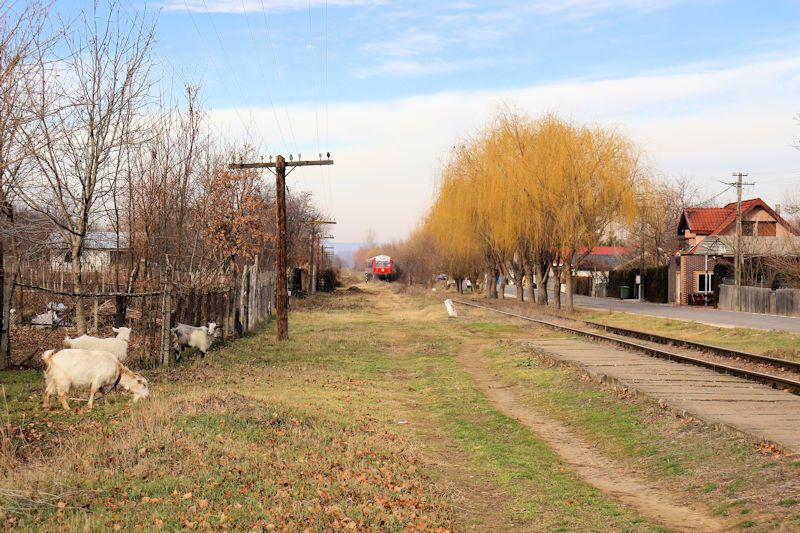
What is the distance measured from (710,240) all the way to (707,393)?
46.9 meters

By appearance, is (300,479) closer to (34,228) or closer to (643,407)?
(643,407)

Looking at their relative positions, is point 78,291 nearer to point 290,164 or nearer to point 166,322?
point 166,322

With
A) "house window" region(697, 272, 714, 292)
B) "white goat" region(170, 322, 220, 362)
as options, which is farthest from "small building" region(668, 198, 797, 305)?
"white goat" region(170, 322, 220, 362)

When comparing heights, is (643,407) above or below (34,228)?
below

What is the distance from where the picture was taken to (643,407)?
12883mm

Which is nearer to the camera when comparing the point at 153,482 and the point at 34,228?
the point at 153,482

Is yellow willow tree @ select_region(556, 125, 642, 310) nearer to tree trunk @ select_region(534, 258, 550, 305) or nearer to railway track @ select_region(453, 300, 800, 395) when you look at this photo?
tree trunk @ select_region(534, 258, 550, 305)

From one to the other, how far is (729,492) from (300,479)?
14.3 feet

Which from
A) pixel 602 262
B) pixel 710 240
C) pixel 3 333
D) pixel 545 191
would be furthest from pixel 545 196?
pixel 602 262

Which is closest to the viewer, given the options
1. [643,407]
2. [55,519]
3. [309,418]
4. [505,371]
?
[55,519]

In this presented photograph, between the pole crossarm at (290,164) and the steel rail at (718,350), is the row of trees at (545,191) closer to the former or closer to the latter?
the steel rail at (718,350)

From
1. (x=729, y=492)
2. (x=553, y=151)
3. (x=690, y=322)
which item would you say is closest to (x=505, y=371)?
(x=729, y=492)

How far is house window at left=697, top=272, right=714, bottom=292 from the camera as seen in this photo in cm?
5788

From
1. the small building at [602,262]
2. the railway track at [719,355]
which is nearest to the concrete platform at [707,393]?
the railway track at [719,355]
